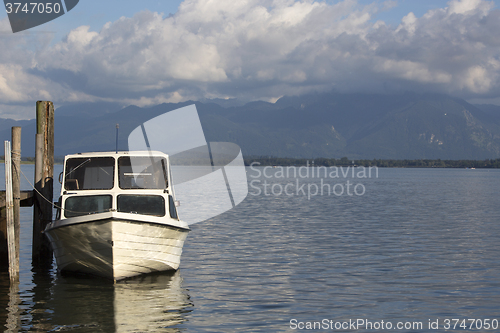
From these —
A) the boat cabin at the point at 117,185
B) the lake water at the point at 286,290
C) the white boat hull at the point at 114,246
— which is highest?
the boat cabin at the point at 117,185

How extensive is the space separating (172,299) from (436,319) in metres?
7.29

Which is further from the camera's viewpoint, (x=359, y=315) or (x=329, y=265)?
(x=329, y=265)

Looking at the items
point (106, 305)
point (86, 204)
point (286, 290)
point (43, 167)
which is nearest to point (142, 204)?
point (86, 204)

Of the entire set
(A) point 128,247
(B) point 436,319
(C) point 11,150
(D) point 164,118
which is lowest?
(B) point 436,319

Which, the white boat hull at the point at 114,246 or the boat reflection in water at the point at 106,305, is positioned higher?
the white boat hull at the point at 114,246

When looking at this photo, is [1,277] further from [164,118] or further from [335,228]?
[335,228]

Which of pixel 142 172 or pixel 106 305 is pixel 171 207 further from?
pixel 106 305

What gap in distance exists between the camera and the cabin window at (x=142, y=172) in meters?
18.1

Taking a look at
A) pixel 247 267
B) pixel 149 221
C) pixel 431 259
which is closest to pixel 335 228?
pixel 431 259

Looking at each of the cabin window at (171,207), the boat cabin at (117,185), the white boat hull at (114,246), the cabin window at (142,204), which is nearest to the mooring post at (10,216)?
the white boat hull at (114,246)

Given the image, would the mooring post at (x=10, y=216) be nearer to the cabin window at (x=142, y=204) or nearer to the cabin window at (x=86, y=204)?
the cabin window at (x=86, y=204)

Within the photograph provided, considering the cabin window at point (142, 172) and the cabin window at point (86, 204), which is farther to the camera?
the cabin window at point (142, 172)

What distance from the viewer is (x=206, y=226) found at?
1350 inches

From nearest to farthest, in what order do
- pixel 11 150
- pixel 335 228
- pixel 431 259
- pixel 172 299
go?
pixel 172 299
pixel 11 150
pixel 431 259
pixel 335 228
